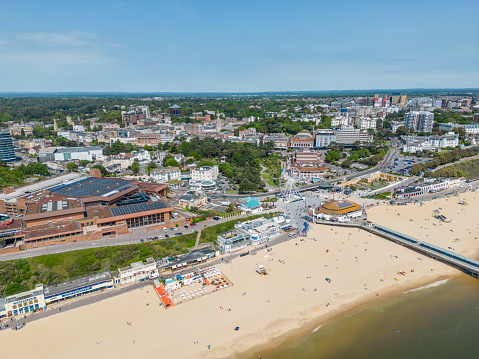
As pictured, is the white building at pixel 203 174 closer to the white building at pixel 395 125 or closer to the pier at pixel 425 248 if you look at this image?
the pier at pixel 425 248

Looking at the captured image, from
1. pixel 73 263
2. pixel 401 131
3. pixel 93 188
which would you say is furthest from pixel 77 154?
pixel 401 131

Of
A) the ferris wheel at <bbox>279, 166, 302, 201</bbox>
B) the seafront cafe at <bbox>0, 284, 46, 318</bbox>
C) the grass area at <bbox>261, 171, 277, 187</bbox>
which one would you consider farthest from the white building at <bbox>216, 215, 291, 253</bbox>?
the grass area at <bbox>261, 171, 277, 187</bbox>

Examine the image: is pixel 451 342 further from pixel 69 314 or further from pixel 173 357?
pixel 69 314

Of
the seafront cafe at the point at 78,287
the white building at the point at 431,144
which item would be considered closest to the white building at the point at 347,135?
the white building at the point at 431,144

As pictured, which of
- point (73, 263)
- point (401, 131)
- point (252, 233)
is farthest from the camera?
point (401, 131)

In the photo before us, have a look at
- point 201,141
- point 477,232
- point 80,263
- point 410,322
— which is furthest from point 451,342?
point 201,141

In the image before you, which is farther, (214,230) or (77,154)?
(77,154)

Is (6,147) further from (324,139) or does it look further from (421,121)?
(421,121)
